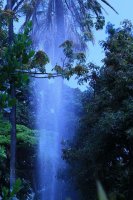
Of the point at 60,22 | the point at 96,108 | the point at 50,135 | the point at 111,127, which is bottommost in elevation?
the point at 111,127

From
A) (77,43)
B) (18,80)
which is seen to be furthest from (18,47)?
(77,43)

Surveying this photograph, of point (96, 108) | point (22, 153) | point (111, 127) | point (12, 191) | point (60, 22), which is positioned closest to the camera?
point (12, 191)

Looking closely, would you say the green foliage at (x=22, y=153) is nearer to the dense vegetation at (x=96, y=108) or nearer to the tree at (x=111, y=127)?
the dense vegetation at (x=96, y=108)

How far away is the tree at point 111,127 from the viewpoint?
9.72 m

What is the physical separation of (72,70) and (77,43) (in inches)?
199

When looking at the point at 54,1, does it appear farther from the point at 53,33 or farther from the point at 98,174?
the point at 98,174

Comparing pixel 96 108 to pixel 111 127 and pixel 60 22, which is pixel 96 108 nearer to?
pixel 111 127

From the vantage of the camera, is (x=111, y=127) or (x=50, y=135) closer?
(x=111, y=127)

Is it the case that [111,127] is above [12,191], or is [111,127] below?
above

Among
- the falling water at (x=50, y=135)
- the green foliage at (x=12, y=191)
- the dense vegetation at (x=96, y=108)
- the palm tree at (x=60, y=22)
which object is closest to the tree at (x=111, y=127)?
the dense vegetation at (x=96, y=108)

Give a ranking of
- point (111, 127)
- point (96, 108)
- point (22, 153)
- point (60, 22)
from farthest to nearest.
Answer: point (22, 153)
point (60, 22)
point (96, 108)
point (111, 127)

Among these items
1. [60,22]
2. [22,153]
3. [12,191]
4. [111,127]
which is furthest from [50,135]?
[12,191]

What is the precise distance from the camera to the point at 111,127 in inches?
373

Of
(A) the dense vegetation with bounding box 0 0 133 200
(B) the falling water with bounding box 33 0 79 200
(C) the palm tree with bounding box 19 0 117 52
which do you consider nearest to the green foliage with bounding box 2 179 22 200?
(A) the dense vegetation with bounding box 0 0 133 200
